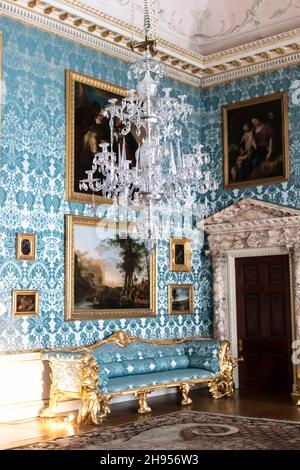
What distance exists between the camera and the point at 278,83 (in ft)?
40.4

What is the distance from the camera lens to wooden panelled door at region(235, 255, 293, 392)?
11.9 metres

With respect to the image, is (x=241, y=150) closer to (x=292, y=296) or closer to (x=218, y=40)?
(x=218, y=40)

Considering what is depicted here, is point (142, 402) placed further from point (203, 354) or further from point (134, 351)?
point (203, 354)

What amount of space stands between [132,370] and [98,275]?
64.6 inches

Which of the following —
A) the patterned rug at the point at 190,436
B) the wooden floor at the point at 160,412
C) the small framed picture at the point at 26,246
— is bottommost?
the wooden floor at the point at 160,412

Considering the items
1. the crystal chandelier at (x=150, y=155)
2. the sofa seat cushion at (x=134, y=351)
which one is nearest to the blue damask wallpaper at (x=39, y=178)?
the sofa seat cushion at (x=134, y=351)

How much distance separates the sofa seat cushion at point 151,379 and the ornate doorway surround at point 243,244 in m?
1.72

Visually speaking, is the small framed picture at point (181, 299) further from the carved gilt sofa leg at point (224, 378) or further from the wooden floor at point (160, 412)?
the wooden floor at point (160, 412)

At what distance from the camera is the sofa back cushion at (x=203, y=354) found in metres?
11.3

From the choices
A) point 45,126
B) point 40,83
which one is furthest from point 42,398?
point 40,83

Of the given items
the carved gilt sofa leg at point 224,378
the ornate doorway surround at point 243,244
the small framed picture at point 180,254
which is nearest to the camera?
the carved gilt sofa leg at point 224,378

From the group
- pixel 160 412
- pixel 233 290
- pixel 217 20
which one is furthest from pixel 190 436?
pixel 217 20

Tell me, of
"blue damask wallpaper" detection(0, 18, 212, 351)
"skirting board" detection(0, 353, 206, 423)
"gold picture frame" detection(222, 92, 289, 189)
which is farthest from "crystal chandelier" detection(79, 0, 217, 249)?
"gold picture frame" detection(222, 92, 289, 189)

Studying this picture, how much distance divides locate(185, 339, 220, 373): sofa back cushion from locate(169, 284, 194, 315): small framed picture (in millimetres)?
772
